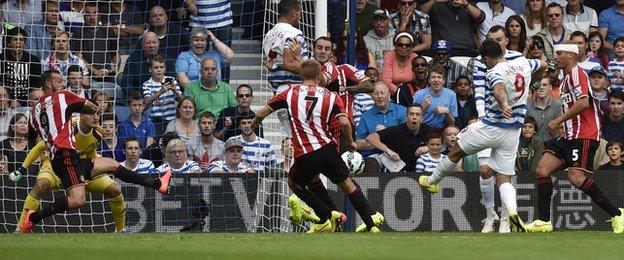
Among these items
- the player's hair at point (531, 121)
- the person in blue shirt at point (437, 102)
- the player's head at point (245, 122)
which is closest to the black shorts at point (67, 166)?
the player's head at point (245, 122)

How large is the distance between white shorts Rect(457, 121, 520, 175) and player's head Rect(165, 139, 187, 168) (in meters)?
5.06

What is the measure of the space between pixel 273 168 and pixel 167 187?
2127 millimetres

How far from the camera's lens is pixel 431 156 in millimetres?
21438

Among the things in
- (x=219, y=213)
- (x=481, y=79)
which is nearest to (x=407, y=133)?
(x=481, y=79)

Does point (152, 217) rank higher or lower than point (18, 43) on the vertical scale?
lower

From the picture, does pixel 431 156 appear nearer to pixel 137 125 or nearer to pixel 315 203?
pixel 137 125

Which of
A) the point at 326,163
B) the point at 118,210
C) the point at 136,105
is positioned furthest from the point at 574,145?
the point at 136,105

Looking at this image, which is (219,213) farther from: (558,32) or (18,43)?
(558,32)

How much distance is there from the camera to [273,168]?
20453 millimetres

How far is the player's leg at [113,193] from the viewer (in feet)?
61.8

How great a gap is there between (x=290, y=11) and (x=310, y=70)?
1.44 m

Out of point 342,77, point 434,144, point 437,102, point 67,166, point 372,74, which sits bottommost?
point 67,166

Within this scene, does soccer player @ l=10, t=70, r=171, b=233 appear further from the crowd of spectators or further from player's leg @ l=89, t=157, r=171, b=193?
the crowd of spectators

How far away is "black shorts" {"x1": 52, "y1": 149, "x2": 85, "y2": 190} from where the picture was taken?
18.2m
